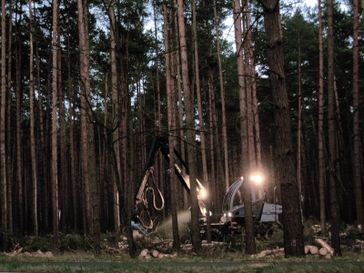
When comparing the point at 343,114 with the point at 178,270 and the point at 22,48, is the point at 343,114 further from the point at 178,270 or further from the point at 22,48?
the point at 178,270

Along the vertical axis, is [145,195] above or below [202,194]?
above

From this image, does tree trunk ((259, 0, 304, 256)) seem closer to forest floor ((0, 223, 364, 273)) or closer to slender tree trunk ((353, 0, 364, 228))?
forest floor ((0, 223, 364, 273))

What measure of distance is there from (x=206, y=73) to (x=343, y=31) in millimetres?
8979

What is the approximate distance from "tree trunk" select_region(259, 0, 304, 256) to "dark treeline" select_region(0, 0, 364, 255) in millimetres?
20

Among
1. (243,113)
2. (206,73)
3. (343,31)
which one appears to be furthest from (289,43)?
(243,113)

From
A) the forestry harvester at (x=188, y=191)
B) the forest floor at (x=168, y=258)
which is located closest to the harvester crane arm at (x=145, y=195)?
the forestry harvester at (x=188, y=191)

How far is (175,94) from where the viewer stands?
24938 mm

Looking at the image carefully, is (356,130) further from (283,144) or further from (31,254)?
(31,254)

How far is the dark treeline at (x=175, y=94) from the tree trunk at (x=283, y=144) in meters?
0.02

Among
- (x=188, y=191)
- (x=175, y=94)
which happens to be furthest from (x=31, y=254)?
(x=175, y=94)

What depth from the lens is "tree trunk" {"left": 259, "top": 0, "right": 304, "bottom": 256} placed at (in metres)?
8.73

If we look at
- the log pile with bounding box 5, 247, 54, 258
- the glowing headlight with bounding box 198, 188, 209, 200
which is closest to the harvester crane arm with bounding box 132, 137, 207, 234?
the glowing headlight with bounding box 198, 188, 209, 200

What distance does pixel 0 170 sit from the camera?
1948cm

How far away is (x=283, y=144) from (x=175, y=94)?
16392 mm
